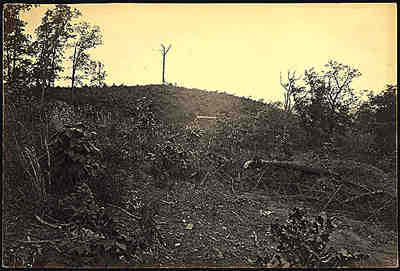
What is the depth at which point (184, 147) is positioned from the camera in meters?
6.57

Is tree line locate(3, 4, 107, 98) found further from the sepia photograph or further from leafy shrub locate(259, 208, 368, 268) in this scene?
leafy shrub locate(259, 208, 368, 268)

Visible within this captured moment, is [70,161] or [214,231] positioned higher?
[70,161]

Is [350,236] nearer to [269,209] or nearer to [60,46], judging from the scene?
[269,209]

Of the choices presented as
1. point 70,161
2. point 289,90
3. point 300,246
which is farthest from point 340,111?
point 70,161

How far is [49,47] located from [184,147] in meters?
2.59

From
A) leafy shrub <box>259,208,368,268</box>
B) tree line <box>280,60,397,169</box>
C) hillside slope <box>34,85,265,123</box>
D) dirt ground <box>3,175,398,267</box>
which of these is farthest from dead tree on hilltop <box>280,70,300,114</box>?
leafy shrub <box>259,208,368,268</box>

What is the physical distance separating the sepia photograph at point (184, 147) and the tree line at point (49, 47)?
0.02 m

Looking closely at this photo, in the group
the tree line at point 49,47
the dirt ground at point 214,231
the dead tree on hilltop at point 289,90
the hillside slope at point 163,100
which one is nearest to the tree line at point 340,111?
the dead tree on hilltop at point 289,90

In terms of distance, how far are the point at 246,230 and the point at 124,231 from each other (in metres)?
1.76

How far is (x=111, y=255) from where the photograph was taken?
4.50 metres

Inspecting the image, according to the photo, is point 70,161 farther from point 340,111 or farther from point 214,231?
point 340,111

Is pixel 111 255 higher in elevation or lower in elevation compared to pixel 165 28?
lower

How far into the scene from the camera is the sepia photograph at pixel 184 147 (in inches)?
189

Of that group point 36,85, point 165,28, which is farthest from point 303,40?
point 36,85
